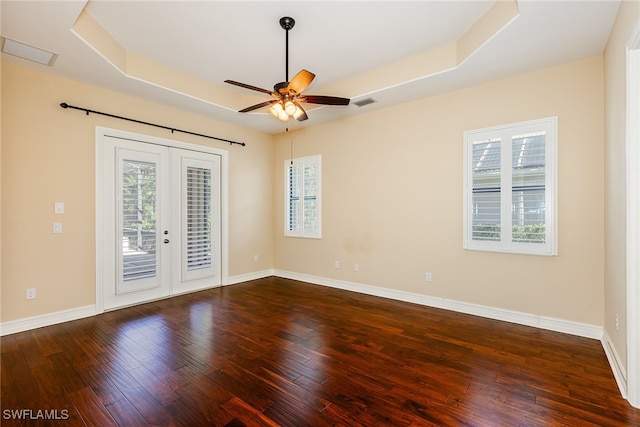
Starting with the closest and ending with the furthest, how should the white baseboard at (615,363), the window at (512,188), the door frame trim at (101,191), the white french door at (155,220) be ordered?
1. the white baseboard at (615,363)
2. the window at (512,188)
3. the door frame trim at (101,191)
4. the white french door at (155,220)

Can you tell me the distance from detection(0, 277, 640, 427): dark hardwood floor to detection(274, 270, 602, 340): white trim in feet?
0.52

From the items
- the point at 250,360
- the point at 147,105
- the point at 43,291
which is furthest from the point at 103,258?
the point at 250,360

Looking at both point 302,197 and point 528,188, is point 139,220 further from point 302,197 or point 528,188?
point 528,188

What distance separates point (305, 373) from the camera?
2416mm

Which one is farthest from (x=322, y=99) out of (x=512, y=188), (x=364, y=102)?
(x=512, y=188)

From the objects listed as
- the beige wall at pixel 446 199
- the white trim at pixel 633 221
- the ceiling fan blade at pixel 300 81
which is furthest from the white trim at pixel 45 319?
→ the white trim at pixel 633 221

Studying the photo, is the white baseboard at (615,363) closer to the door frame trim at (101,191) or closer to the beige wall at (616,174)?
the beige wall at (616,174)

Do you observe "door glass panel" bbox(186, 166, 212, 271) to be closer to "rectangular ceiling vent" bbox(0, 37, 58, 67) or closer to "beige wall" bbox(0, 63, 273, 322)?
"beige wall" bbox(0, 63, 273, 322)

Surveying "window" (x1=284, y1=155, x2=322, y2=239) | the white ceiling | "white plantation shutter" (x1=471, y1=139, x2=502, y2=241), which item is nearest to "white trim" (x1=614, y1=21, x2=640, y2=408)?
the white ceiling

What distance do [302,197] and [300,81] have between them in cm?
314

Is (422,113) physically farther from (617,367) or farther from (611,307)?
(617,367)

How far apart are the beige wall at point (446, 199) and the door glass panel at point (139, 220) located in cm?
251

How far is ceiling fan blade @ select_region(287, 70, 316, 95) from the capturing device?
8.87 ft

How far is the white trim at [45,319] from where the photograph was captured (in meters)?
3.21
